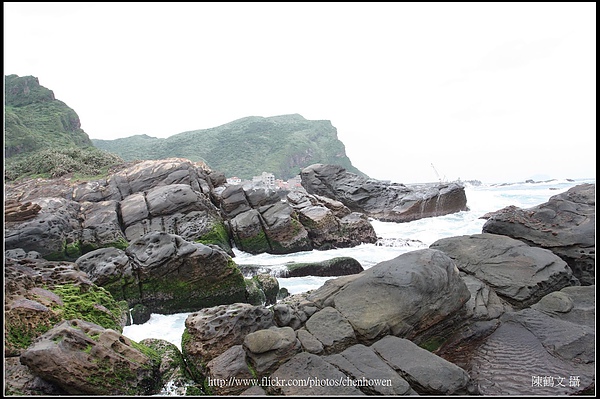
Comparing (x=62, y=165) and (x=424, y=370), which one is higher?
(x=62, y=165)

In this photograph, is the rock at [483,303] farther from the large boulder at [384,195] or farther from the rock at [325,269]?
the large boulder at [384,195]

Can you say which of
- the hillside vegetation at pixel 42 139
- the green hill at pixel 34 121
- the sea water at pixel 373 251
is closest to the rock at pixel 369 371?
the sea water at pixel 373 251

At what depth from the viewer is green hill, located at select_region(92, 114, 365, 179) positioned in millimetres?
95875

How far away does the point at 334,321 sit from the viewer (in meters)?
5.29

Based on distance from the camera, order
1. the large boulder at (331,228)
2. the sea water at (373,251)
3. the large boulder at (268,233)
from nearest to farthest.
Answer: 1. the sea water at (373,251)
2. the large boulder at (268,233)
3. the large boulder at (331,228)

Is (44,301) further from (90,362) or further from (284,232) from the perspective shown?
(284,232)

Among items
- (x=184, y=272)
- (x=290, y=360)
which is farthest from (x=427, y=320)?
(x=184, y=272)

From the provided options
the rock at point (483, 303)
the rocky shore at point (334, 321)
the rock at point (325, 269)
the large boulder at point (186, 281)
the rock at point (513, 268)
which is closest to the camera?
the rocky shore at point (334, 321)

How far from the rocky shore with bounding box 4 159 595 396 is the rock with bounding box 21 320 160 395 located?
0.02m

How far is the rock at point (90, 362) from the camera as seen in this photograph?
13.8ft

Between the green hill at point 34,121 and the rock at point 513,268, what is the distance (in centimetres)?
4069

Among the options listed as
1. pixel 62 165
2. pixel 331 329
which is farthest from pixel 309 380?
pixel 62 165

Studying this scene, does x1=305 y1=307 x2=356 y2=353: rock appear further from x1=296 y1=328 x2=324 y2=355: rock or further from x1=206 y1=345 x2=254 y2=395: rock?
x1=206 y1=345 x2=254 y2=395: rock

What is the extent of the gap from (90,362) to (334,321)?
133 inches
